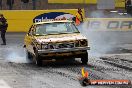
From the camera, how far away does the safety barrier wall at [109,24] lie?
102 feet

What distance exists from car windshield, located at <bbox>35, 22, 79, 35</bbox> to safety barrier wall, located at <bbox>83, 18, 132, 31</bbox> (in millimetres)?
14985

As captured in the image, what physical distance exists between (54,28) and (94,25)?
1543cm

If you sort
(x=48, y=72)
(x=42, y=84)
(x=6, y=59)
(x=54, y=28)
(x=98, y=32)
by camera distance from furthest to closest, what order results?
(x=98, y=32), (x=6, y=59), (x=54, y=28), (x=48, y=72), (x=42, y=84)

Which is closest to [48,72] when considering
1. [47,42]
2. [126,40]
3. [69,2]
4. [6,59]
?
[47,42]

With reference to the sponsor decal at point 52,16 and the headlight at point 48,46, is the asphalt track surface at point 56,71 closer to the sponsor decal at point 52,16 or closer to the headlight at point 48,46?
the headlight at point 48,46

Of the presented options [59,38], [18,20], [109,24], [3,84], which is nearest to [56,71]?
[59,38]

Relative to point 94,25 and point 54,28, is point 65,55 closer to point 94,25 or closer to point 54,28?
point 54,28

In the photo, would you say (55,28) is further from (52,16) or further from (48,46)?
(52,16)

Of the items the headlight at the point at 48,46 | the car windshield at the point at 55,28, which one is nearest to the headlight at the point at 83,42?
the headlight at the point at 48,46

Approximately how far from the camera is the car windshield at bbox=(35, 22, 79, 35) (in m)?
15.7

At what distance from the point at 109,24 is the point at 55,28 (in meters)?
16.1

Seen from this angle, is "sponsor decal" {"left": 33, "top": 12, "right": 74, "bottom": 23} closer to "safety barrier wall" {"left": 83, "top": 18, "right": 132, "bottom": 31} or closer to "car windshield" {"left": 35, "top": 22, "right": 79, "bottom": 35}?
"safety barrier wall" {"left": 83, "top": 18, "right": 132, "bottom": 31}

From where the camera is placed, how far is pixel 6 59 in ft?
57.7

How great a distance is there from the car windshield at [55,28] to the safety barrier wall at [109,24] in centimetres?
1499
